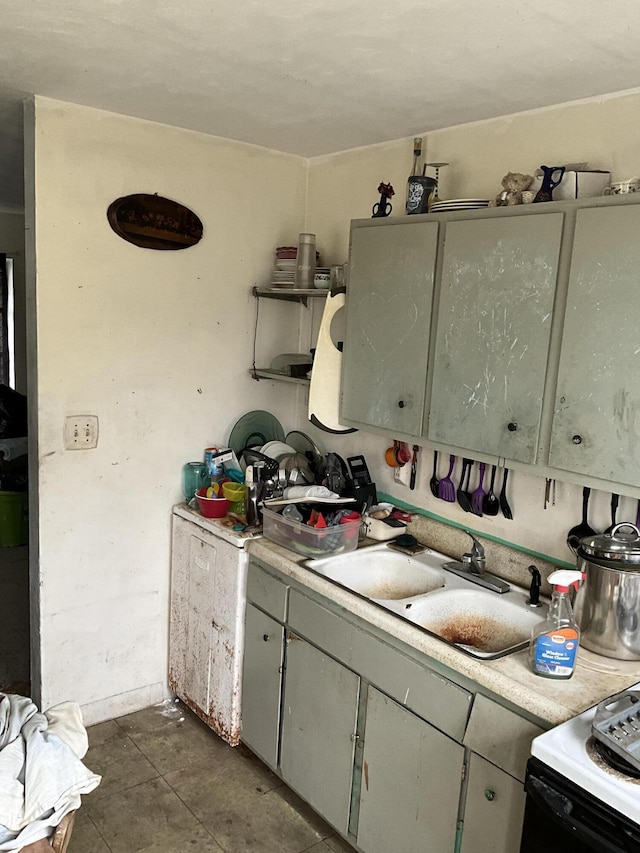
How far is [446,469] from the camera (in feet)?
8.35

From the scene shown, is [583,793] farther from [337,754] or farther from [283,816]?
[283,816]

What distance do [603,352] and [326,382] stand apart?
3.64 ft

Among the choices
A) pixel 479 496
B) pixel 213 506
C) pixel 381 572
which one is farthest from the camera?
pixel 213 506

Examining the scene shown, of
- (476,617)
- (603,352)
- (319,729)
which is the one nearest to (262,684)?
(319,729)

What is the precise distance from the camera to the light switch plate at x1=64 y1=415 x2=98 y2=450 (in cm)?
258

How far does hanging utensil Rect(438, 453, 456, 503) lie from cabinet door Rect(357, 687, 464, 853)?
0.77m

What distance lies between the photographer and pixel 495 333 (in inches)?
77.5

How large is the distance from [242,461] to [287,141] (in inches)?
52.9

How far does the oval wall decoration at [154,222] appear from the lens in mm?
2586

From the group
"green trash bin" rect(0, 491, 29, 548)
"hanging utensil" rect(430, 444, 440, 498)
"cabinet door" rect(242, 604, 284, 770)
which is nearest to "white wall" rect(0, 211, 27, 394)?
"green trash bin" rect(0, 491, 29, 548)

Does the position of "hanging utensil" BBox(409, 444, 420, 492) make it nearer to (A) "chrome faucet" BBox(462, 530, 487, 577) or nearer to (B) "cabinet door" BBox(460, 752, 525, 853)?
(A) "chrome faucet" BBox(462, 530, 487, 577)

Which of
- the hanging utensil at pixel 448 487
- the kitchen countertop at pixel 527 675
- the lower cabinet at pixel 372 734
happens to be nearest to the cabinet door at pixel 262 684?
the lower cabinet at pixel 372 734

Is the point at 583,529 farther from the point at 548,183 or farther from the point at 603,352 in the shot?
the point at 548,183

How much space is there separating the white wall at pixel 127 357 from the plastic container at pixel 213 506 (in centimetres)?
23
